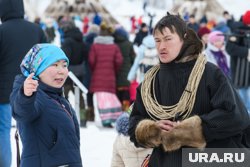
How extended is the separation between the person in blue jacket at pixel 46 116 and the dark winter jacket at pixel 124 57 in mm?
5995

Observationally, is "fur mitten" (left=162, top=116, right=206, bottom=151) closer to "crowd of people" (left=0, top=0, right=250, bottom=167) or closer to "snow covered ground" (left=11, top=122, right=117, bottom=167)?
"crowd of people" (left=0, top=0, right=250, bottom=167)

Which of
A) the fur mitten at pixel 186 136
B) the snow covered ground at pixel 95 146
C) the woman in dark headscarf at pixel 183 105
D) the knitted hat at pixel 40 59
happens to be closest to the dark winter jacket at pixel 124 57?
the snow covered ground at pixel 95 146

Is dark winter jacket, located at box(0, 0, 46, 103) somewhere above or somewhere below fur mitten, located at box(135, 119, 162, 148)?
above

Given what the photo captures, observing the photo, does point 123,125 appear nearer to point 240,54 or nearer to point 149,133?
point 149,133

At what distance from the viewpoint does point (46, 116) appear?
12.8ft

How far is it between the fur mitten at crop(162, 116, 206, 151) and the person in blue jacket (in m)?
0.80

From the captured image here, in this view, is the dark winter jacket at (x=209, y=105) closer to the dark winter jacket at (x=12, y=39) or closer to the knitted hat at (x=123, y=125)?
the knitted hat at (x=123, y=125)

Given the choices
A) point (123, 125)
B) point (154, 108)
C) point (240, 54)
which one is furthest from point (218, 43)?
point (154, 108)

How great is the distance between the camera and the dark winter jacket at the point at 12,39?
5664mm

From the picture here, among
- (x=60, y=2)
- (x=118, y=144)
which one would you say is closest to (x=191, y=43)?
(x=118, y=144)

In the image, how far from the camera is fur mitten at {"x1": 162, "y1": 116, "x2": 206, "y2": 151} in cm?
329

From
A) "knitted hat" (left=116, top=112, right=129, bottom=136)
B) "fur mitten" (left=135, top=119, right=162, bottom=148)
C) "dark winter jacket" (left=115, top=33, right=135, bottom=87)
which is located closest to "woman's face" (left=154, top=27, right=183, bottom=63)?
"fur mitten" (left=135, top=119, right=162, bottom=148)

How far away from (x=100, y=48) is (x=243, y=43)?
7.07 feet

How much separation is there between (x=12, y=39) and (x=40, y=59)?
1.78 metres
